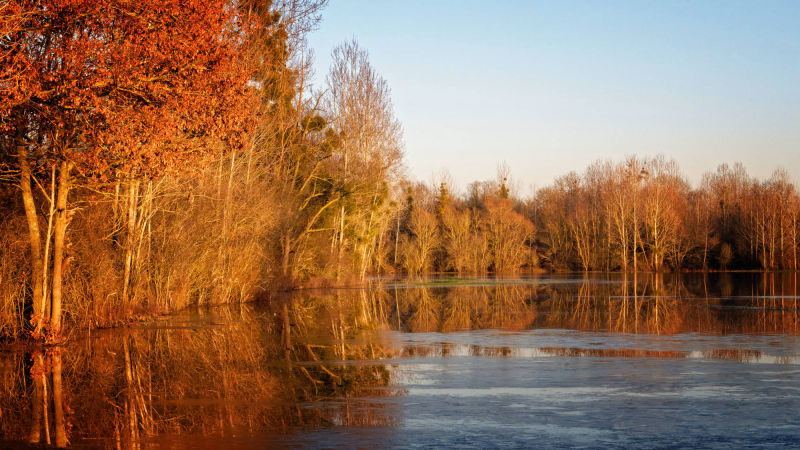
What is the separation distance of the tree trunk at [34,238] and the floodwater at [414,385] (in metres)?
1.03

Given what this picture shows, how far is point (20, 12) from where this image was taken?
525 inches

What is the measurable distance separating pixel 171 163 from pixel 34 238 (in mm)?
3607

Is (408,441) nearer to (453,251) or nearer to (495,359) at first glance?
(495,359)

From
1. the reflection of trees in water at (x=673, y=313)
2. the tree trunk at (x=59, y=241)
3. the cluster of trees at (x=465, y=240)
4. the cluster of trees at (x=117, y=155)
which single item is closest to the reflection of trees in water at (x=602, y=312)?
the reflection of trees in water at (x=673, y=313)

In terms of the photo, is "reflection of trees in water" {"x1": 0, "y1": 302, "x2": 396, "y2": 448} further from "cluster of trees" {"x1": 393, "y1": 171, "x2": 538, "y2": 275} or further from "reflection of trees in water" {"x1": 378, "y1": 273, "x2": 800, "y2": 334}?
"cluster of trees" {"x1": 393, "y1": 171, "x2": 538, "y2": 275}

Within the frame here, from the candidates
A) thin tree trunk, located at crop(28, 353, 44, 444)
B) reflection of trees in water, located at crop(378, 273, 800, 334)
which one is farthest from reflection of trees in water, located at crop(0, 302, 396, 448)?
reflection of trees in water, located at crop(378, 273, 800, 334)

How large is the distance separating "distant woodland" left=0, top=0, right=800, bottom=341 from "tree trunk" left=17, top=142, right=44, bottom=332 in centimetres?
4

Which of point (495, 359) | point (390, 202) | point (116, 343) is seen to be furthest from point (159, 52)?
point (390, 202)

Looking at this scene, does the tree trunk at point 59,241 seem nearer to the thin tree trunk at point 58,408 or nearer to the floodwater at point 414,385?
the floodwater at point 414,385

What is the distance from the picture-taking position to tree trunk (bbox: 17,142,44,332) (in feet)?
54.7

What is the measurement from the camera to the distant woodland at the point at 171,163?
1564 cm

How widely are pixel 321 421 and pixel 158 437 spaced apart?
1.98 meters

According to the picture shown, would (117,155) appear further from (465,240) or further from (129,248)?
(465,240)

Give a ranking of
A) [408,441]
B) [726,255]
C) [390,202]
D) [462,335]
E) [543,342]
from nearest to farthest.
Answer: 1. [408,441]
2. [543,342]
3. [462,335]
4. [390,202]
5. [726,255]
